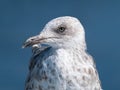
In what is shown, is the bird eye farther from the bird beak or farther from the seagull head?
the bird beak

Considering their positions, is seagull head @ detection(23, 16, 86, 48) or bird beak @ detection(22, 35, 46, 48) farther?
seagull head @ detection(23, 16, 86, 48)

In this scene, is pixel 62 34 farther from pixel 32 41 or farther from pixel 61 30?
pixel 32 41

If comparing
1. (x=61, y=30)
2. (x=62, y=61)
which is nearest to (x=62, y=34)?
(x=61, y=30)

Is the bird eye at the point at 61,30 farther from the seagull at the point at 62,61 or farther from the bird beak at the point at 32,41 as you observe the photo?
the bird beak at the point at 32,41

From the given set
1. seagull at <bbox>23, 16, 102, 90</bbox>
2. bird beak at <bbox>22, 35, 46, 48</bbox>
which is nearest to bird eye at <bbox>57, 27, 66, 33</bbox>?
seagull at <bbox>23, 16, 102, 90</bbox>

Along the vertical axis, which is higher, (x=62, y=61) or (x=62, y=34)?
(x=62, y=34)

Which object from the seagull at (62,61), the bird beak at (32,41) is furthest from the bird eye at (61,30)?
the bird beak at (32,41)
